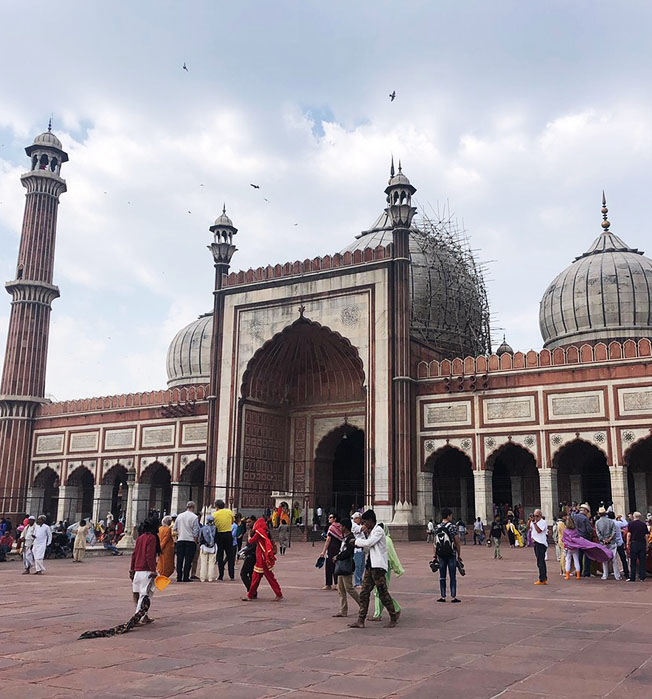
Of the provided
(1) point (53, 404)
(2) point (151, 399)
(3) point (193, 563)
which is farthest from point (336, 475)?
(3) point (193, 563)

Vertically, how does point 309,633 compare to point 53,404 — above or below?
below

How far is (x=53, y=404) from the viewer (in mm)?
32188

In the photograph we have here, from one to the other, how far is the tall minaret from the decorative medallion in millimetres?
14682

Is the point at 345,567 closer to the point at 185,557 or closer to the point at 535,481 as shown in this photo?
the point at 185,557

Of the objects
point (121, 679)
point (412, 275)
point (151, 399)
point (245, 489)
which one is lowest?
point (121, 679)

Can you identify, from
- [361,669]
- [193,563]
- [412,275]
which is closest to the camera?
[361,669]

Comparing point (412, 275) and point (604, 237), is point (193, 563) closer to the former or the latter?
point (412, 275)

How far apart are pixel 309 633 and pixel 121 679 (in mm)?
2100

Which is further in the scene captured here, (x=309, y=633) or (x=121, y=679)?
(x=309, y=633)

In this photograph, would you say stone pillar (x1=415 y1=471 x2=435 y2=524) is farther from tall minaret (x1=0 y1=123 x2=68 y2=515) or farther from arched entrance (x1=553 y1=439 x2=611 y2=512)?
tall minaret (x1=0 y1=123 x2=68 y2=515)

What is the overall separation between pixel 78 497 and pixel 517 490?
18.2 metres

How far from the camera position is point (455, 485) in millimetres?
25719

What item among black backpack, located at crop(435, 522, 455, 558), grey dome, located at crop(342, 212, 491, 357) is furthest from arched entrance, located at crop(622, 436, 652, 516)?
black backpack, located at crop(435, 522, 455, 558)

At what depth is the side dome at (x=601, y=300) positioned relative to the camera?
25203mm
